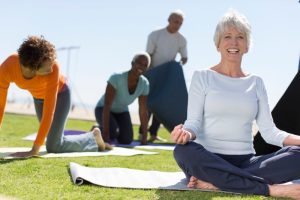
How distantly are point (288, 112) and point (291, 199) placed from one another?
4.32 ft

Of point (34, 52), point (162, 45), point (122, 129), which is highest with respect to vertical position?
point (162, 45)

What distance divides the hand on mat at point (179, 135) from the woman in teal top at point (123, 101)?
307 centimetres

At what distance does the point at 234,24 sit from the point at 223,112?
0.52 m

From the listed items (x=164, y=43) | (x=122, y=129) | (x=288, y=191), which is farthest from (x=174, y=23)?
(x=288, y=191)

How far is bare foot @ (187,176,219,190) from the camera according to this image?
2803 millimetres

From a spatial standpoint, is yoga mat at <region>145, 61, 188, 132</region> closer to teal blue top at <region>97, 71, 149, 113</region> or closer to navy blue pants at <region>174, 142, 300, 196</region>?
teal blue top at <region>97, 71, 149, 113</region>

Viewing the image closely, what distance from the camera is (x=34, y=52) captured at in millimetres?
3912

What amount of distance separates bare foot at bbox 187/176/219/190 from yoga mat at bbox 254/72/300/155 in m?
1.16

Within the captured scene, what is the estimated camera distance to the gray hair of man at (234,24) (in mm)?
2875

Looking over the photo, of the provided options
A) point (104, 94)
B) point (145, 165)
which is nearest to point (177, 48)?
point (104, 94)

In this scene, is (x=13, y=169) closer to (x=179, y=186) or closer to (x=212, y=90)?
Answer: (x=179, y=186)

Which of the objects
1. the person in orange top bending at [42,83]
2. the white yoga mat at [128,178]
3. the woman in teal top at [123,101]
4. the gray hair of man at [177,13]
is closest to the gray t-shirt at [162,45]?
the gray hair of man at [177,13]

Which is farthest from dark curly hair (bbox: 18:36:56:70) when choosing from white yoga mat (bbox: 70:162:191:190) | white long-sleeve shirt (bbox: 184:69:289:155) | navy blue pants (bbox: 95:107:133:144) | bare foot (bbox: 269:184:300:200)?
navy blue pants (bbox: 95:107:133:144)

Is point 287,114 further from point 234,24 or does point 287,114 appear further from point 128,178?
point 128,178
